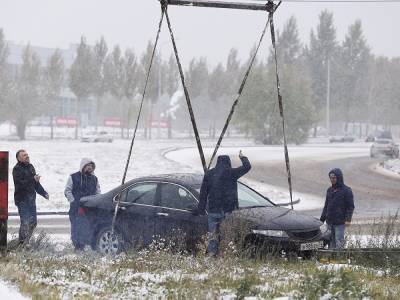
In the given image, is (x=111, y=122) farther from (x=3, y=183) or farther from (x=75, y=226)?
(x=3, y=183)

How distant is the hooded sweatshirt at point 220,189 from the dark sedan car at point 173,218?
220 mm

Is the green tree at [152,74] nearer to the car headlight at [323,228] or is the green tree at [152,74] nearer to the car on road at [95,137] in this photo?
the car on road at [95,137]

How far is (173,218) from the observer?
9508 millimetres

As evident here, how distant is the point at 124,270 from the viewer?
740 centimetres

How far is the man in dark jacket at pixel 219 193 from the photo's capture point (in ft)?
30.1

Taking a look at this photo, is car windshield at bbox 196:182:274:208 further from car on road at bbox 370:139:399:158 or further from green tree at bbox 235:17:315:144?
green tree at bbox 235:17:315:144

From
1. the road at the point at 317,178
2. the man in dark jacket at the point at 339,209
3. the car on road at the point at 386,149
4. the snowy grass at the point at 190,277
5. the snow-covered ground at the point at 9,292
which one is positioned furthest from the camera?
the car on road at the point at 386,149

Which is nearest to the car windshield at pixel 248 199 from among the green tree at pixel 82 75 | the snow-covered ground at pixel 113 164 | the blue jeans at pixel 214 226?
the blue jeans at pixel 214 226

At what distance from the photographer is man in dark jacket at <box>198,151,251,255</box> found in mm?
9164

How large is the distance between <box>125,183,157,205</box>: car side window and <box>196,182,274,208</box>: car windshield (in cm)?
74

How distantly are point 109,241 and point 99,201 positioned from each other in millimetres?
746

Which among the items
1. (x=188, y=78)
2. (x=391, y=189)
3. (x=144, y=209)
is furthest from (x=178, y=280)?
(x=188, y=78)

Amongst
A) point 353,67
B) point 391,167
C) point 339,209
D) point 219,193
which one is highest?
point 353,67

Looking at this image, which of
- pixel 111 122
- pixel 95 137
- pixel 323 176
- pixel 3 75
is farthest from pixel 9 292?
pixel 111 122
